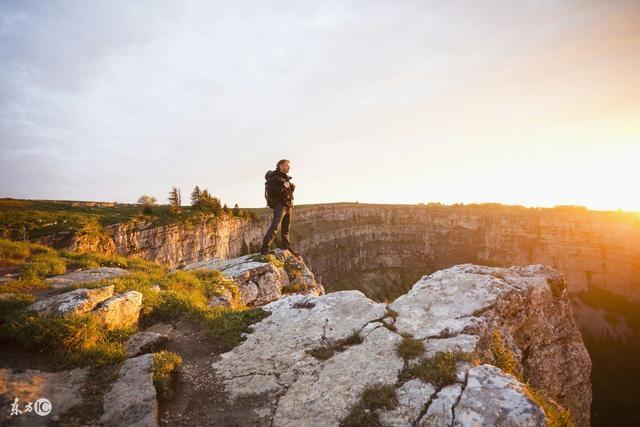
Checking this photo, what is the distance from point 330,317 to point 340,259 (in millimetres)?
80015

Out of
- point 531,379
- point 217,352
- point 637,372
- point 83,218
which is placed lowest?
point 637,372

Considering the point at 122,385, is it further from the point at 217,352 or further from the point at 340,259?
the point at 340,259

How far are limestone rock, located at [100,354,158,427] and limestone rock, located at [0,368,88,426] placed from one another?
475mm

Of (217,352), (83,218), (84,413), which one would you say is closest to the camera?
(84,413)

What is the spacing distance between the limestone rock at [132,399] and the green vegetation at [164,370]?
94 mm

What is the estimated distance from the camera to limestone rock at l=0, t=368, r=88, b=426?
3522 millimetres

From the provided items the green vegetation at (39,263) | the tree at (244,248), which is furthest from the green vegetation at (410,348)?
the tree at (244,248)

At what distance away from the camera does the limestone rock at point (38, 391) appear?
3.52m

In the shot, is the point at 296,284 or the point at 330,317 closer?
the point at 330,317

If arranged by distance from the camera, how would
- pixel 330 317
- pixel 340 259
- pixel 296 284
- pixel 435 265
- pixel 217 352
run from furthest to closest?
pixel 435 265 < pixel 340 259 < pixel 296 284 < pixel 330 317 < pixel 217 352

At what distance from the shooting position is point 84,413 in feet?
12.3

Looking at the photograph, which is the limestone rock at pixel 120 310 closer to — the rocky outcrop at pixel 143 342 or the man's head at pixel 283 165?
the rocky outcrop at pixel 143 342

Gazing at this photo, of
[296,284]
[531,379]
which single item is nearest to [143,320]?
[296,284]

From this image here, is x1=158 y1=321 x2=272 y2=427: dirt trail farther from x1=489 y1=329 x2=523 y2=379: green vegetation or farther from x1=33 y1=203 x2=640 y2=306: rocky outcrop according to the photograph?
x1=33 y1=203 x2=640 y2=306: rocky outcrop
